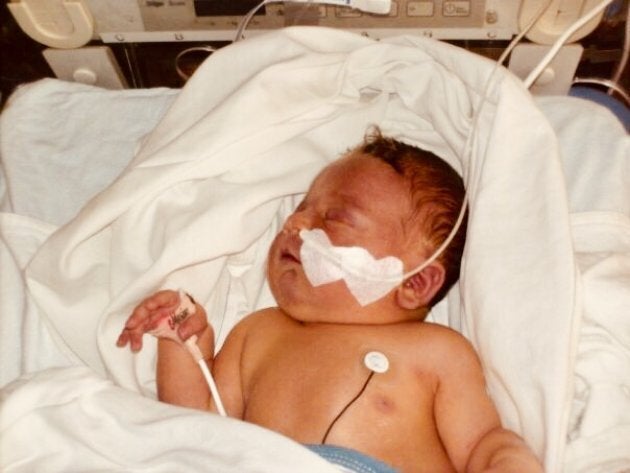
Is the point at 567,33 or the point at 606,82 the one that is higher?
the point at 567,33

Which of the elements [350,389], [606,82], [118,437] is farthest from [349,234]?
[606,82]

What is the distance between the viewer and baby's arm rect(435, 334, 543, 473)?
1.11 m

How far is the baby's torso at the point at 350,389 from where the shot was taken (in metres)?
1.18

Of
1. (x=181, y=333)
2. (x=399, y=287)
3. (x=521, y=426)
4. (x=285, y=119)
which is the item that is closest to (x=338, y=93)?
(x=285, y=119)

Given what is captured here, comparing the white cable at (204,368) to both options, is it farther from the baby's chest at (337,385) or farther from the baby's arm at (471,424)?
the baby's arm at (471,424)

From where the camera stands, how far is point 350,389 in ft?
3.99

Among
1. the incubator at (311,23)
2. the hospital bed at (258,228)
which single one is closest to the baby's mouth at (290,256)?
the hospital bed at (258,228)

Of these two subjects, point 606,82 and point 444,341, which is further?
point 606,82

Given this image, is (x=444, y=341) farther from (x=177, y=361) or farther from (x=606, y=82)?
(x=606, y=82)

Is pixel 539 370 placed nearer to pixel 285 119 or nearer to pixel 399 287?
pixel 399 287

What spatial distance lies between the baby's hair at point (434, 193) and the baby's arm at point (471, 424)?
141mm

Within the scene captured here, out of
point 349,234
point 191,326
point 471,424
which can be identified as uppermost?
point 349,234

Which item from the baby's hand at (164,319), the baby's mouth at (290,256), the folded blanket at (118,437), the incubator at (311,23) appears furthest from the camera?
the incubator at (311,23)

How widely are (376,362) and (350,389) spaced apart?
6cm
